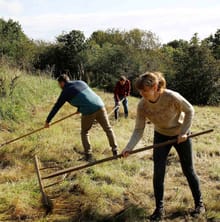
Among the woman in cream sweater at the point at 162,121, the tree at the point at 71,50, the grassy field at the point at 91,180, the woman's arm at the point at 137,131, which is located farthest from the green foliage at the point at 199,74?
the woman's arm at the point at 137,131

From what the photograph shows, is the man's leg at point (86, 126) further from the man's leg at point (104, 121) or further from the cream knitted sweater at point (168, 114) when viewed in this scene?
the cream knitted sweater at point (168, 114)

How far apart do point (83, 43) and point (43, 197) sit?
853 inches

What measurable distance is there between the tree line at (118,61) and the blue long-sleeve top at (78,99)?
1233cm

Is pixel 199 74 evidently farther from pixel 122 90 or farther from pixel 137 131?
pixel 137 131

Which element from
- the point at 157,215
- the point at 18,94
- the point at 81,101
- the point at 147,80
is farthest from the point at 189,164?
the point at 18,94

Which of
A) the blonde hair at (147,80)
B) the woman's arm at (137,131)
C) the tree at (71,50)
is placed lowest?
the woman's arm at (137,131)

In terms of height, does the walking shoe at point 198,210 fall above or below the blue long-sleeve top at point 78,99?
below

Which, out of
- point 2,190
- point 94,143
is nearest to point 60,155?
point 94,143

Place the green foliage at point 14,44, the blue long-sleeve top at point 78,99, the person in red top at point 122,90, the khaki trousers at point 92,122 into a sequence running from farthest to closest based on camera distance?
the green foliage at point 14,44 → the person in red top at point 122,90 → the khaki trousers at point 92,122 → the blue long-sleeve top at point 78,99

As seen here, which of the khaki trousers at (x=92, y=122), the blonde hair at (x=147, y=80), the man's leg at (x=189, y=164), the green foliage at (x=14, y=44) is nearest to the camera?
the blonde hair at (x=147, y=80)

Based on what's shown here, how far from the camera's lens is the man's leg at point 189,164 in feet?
12.3

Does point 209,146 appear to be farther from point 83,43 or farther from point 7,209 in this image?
point 83,43

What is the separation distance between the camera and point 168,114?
364 centimetres

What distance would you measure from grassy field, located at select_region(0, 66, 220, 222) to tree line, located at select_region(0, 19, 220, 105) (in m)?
10.7
